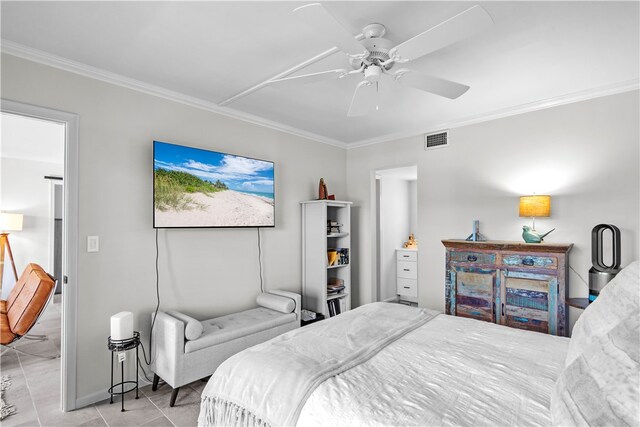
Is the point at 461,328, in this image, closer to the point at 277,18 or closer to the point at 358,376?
the point at 358,376

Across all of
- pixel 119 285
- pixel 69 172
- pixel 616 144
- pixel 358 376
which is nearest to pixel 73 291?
pixel 119 285

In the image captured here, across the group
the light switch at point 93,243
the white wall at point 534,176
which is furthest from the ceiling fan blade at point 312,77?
the white wall at point 534,176

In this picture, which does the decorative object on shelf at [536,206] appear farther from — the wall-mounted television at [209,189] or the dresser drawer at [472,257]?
the wall-mounted television at [209,189]

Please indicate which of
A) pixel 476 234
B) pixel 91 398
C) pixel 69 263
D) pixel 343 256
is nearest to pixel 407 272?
pixel 343 256

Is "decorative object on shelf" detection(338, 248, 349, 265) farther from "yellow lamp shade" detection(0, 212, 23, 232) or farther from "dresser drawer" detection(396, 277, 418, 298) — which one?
"yellow lamp shade" detection(0, 212, 23, 232)

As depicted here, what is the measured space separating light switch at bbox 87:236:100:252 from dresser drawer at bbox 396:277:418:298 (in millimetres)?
4524

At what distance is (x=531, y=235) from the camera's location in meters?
3.08

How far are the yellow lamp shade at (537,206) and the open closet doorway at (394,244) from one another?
2.27 m

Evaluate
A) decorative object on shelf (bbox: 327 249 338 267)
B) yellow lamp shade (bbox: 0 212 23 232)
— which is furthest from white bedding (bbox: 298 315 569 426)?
yellow lamp shade (bbox: 0 212 23 232)

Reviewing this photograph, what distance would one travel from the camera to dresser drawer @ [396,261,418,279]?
5.55 meters

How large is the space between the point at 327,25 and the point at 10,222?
609 centimetres

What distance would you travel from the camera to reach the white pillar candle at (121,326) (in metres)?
2.37

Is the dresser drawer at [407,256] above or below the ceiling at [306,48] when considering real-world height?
below

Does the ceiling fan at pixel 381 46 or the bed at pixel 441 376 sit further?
the ceiling fan at pixel 381 46
